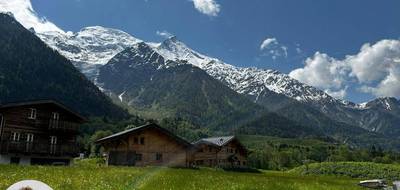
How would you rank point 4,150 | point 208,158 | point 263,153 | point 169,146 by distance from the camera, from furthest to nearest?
point 263,153 < point 208,158 < point 169,146 < point 4,150

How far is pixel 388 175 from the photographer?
84375mm

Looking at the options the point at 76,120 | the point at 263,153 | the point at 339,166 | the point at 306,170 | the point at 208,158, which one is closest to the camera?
the point at 76,120

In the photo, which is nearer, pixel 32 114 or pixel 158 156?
pixel 32 114

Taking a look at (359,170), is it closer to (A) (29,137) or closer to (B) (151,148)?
(B) (151,148)

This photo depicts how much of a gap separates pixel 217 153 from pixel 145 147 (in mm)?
44148

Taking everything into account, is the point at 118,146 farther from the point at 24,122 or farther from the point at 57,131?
the point at 24,122

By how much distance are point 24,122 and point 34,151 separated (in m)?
4.53

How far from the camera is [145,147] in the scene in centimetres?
7581

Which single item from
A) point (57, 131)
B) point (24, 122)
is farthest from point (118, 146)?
point (24, 122)

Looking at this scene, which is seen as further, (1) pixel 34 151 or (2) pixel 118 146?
(2) pixel 118 146

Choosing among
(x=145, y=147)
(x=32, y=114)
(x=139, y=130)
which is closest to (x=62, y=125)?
(x=32, y=114)

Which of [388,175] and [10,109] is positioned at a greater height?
[10,109]

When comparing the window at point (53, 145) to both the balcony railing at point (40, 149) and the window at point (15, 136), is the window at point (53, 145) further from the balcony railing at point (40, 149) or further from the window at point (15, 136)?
the window at point (15, 136)

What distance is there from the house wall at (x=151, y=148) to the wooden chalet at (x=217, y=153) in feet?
112
